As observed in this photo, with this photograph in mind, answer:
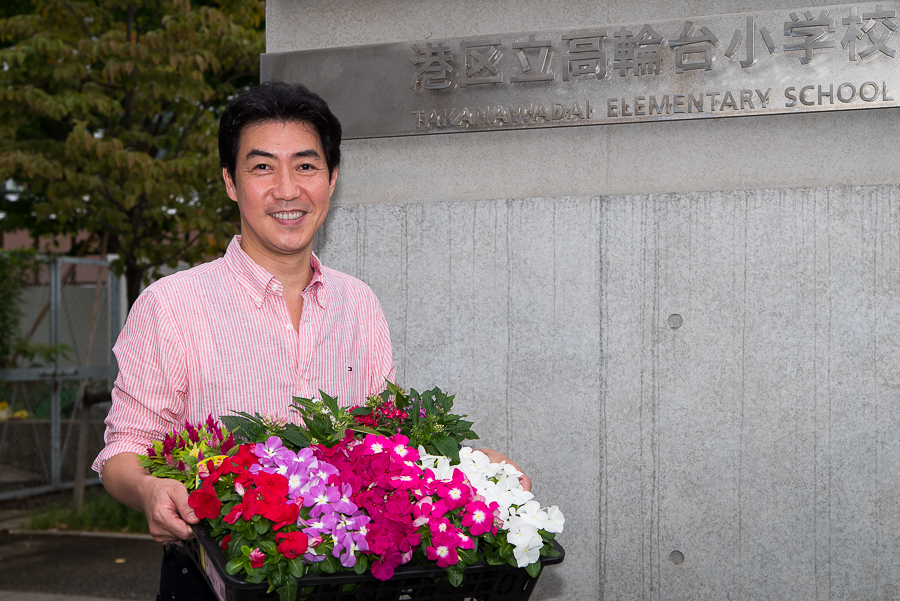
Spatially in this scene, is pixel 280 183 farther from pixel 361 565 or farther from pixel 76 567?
pixel 76 567

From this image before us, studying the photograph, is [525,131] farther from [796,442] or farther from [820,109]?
[796,442]

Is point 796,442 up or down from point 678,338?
down

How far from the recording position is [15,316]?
348 inches

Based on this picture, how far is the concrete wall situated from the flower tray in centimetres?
178

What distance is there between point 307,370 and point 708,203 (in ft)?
5.77

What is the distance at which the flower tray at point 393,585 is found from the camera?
1.32m

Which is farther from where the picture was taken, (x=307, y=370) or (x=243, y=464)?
(x=307, y=370)

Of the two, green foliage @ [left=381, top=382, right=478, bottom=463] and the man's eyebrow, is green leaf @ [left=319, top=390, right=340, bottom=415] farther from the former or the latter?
the man's eyebrow

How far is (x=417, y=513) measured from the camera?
1.38 metres

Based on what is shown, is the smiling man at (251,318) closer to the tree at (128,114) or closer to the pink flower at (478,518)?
the pink flower at (478,518)

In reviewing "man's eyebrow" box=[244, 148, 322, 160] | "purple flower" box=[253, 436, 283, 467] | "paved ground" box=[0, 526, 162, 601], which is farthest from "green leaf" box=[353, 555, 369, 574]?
"paved ground" box=[0, 526, 162, 601]

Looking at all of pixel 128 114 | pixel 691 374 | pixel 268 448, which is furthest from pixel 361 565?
pixel 128 114

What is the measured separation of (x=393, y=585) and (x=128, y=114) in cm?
724

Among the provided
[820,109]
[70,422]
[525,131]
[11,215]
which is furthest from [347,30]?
[11,215]
